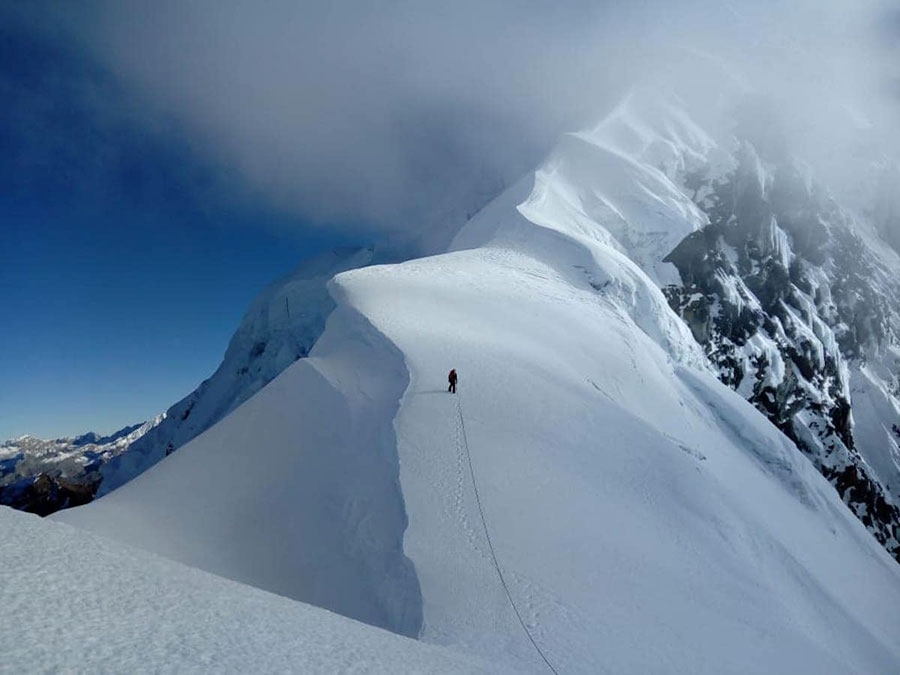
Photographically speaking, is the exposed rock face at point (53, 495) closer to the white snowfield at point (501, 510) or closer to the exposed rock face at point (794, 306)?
the white snowfield at point (501, 510)

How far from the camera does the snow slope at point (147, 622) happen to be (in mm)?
4344

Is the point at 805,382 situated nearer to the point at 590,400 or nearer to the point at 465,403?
the point at 590,400

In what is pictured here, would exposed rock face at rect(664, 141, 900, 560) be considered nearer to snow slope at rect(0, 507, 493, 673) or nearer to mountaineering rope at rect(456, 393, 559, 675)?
mountaineering rope at rect(456, 393, 559, 675)

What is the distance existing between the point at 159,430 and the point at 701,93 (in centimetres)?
10524

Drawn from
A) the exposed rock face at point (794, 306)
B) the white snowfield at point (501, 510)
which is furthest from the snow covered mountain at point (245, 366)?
the exposed rock face at point (794, 306)

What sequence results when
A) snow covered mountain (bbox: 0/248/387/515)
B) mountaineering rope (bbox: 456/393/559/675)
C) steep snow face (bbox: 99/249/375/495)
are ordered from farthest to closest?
snow covered mountain (bbox: 0/248/387/515), steep snow face (bbox: 99/249/375/495), mountaineering rope (bbox: 456/393/559/675)

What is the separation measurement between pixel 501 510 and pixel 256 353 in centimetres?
6195

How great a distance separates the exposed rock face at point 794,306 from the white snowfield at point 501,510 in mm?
38898

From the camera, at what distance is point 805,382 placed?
71.8m

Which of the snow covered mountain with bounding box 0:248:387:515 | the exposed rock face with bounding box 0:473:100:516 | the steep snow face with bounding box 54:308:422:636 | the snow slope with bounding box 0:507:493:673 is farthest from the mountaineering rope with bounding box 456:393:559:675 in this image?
the exposed rock face with bounding box 0:473:100:516

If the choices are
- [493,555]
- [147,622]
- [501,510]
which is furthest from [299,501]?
[147,622]

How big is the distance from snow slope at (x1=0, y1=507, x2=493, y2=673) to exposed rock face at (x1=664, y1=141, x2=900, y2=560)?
196 feet

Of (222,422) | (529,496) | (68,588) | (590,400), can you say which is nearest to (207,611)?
(68,588)

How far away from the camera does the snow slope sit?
4.34m
